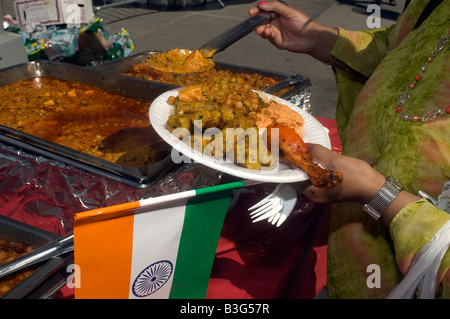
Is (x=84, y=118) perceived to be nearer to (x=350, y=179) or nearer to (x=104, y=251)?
(x=104, y=251)

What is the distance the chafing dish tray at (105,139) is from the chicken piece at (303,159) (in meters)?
0.54

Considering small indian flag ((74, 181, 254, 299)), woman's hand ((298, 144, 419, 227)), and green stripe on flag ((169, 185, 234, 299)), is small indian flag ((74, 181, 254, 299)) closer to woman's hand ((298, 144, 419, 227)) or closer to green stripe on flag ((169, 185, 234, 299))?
green stripe on flag ((169, 185, 234, 299))

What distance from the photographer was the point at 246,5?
37.6 ft

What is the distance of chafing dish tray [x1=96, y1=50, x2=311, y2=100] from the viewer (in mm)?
2586

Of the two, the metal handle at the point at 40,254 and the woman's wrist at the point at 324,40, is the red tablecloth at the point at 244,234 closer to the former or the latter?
the metal handle at the point at 40,254

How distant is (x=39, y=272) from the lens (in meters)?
1.06

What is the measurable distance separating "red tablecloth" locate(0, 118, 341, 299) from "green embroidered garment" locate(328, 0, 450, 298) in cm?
33

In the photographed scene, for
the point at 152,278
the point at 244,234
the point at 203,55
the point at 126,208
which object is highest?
the point at 203,55

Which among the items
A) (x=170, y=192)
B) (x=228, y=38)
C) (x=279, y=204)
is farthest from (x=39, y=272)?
(x=228, y=38)

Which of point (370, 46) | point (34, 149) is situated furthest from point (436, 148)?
point (34, 149)

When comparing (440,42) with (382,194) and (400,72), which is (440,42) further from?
(382,194)

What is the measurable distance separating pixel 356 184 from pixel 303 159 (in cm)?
20

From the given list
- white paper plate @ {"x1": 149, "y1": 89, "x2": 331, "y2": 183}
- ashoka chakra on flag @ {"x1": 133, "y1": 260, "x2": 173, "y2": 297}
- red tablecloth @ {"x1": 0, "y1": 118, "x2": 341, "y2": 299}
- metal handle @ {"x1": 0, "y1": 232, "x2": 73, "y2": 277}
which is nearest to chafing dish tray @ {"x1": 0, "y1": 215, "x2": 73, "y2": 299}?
metal handle @ {"x1": 0, "y1": 232, "x2": 73, "y2": 277}

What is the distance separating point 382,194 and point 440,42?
1.98ft
